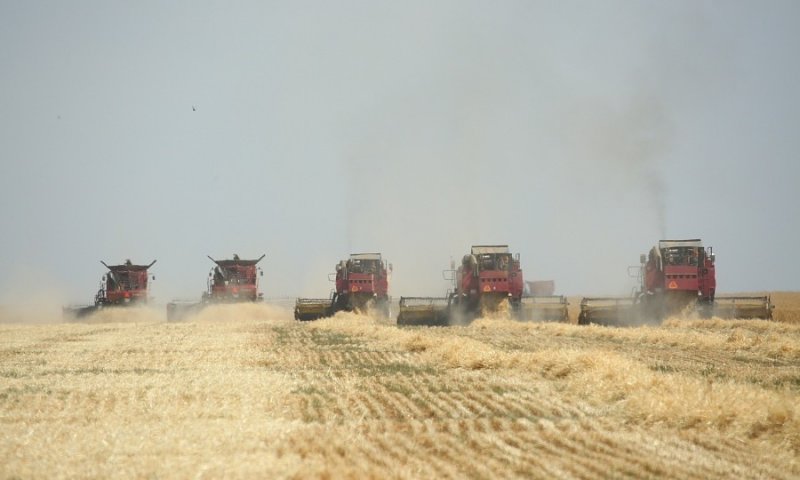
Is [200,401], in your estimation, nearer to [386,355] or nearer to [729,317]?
[386,355]

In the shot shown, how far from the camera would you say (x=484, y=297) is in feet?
141

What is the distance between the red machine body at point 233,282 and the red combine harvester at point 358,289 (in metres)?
7.33

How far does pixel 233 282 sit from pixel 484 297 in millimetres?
19936

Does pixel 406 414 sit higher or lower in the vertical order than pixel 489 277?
lower

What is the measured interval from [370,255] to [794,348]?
27734mm

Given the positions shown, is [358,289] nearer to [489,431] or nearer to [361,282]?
[361,282]

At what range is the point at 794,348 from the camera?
80.6ft

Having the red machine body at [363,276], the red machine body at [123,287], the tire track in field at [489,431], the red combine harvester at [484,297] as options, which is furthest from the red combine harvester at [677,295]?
the red machine body at [123,287]

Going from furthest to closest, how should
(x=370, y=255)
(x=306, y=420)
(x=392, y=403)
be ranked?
(x=370, y=255) < (x=392, y=403) < (x=306, y=420)

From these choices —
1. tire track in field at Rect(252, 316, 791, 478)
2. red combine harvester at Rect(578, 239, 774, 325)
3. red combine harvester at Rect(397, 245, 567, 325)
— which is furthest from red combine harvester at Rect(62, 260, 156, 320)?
tire track in field at Rect(252, 316, 791, 478)

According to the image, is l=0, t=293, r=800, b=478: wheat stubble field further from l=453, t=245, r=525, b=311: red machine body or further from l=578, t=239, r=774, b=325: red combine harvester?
l=453, t=245, r=525, b=311: red machine body

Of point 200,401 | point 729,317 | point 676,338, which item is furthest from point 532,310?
point 200,401

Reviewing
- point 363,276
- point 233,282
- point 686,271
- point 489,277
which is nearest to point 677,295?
point 686,271

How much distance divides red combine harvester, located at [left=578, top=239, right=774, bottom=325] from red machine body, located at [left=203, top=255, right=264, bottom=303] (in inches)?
928
